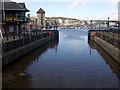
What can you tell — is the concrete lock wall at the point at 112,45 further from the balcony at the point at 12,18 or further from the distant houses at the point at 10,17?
the balcony at the point at 12,18

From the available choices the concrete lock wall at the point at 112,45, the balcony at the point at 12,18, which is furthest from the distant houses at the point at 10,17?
the concrete lock wall at the point at 112,45

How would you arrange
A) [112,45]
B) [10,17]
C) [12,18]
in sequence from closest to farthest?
[112,45]
[12,18]
[10,17]

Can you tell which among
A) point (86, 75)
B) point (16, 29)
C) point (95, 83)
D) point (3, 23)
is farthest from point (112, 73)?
point (16, 29)

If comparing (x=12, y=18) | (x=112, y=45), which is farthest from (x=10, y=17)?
(x=112, y=45)

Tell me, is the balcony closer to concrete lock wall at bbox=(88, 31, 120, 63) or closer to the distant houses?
the distant houses

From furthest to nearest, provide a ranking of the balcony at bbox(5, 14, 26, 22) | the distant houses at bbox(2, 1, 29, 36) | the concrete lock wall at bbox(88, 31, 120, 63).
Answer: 1. the balcony at bbox(5, 14, 26, 22)
2. the distant houses at bbox(2, 1, 29, 36)
3. the concrete lock wall at bbox(88, 31, 120, 63)

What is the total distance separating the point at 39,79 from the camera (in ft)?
52.5

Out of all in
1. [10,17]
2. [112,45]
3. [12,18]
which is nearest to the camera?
Result: [112,45]

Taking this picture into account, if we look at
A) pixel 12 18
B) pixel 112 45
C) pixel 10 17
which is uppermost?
pixel 10 17

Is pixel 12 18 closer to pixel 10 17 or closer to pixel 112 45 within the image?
pixel 10 17

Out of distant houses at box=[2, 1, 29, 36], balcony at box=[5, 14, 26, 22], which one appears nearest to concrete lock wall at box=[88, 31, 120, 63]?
distant houses at box=[2, 1, 29, 36]

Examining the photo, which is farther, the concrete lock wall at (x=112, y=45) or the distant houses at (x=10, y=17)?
the distant houses at (x=10, y=17)

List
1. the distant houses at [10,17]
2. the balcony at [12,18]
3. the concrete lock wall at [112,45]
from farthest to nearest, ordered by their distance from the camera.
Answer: the balcony at [12,18]
the distant houses at [10,17]
the concrete lock wall at [112,45]

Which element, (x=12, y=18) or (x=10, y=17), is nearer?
(x=12, y=18)
